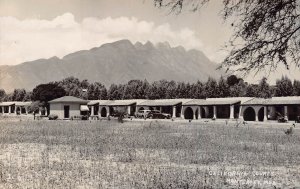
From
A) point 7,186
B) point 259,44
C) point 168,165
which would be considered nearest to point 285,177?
point 168,165

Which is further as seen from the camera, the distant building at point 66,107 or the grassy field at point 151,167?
the distant building at point 66,107

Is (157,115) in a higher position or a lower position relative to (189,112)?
lower

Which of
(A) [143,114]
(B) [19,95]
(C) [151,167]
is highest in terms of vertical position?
(B) [19,95]

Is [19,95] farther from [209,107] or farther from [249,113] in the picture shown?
[249,113]

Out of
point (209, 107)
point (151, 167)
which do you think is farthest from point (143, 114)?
point (151, 167)

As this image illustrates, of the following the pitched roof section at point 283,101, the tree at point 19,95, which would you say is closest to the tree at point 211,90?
the pitched roof section at point 283,101

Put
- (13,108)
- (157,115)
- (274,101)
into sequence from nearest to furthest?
(274,101) → (157,115) → (13,108)

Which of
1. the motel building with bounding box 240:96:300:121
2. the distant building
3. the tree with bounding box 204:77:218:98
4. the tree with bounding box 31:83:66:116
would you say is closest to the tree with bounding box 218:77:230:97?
the tree with bounding box 204:77:218:98

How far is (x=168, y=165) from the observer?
47.8 ft

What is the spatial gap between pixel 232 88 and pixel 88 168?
250ft

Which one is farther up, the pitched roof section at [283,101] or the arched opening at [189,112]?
the pitched roof section at [283,101]

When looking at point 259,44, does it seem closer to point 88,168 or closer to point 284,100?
point 88,168

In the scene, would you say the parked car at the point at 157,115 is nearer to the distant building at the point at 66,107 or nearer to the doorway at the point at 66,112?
the distant building at the point at 66,107

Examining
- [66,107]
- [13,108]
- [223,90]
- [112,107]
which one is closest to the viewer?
[66,107]
